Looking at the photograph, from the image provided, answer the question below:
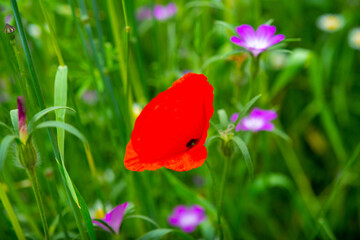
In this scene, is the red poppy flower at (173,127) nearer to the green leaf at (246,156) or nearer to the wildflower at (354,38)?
the green leaf at (246,156)

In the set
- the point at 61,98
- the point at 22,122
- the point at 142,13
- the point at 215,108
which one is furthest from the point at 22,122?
the point at 142,13

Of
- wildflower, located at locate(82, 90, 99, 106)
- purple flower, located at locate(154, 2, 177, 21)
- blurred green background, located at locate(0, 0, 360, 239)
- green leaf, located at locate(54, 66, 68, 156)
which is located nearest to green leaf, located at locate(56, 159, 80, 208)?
green leaf, located at locate(54, 66, 68, 156)

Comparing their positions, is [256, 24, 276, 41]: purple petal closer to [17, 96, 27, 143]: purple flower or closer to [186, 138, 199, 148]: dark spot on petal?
[186, 138, 199, 148]: dark spot on petal

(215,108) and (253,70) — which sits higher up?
(253,70)

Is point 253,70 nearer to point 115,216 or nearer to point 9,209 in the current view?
point 115,216

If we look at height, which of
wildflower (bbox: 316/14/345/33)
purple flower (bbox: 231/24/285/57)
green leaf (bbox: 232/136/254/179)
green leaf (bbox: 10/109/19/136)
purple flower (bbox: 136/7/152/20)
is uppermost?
purple flower (bbox: 231/24/285/57)

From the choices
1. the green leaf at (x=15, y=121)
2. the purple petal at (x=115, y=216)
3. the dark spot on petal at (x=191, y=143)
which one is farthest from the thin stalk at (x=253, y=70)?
the green leaf at (x=15, y=121)
